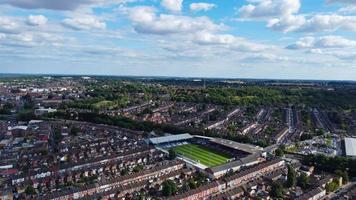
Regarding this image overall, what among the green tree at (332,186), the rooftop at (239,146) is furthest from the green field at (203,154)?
the green tree at (332,186)

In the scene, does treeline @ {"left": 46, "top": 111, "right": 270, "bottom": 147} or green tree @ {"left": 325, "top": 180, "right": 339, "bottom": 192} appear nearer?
green tree @ {"left": 325, "top": 180, "right": 339, "bottom": 192}

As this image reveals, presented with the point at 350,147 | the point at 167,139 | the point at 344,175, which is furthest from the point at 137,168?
the point at 350,147

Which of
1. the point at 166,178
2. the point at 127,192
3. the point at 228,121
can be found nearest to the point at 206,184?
the point at 166,178

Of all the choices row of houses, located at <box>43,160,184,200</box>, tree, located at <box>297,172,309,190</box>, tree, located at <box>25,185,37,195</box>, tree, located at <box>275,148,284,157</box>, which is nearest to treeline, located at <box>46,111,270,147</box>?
tree, located at <box>275,148,284,157</box>

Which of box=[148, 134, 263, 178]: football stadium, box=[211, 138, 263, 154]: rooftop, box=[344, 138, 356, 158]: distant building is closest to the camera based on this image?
box=[148, 134, 263, 178]: football stadium

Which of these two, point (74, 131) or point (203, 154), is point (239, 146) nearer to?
point (203, 154)

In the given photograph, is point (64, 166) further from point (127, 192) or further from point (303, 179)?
point (303, 179)

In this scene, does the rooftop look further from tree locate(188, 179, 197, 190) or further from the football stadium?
tree locate(188, 179, 197, 190)
